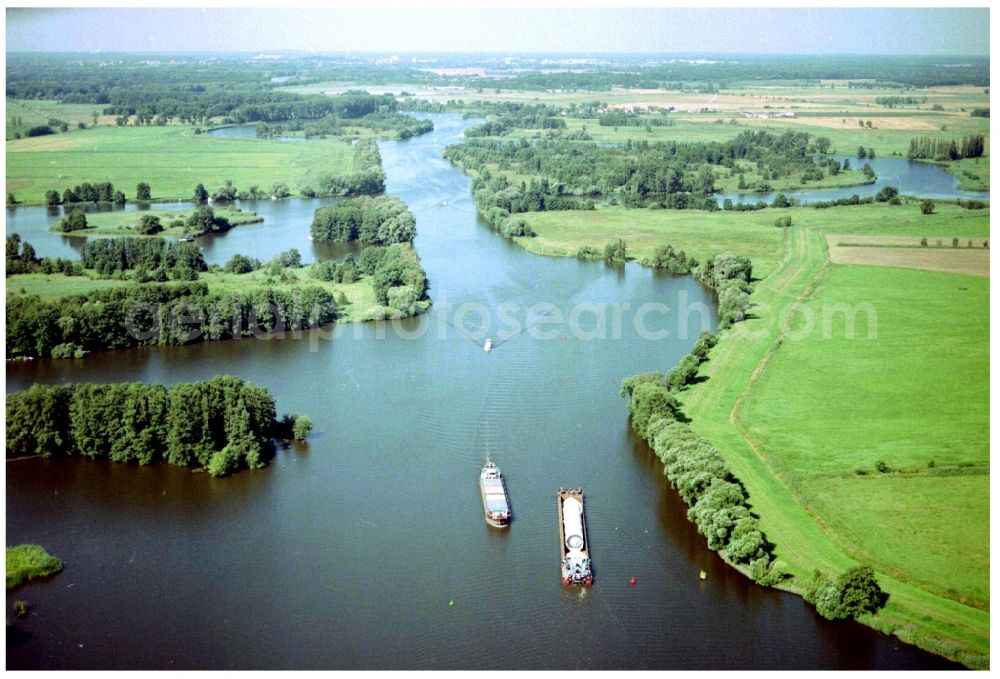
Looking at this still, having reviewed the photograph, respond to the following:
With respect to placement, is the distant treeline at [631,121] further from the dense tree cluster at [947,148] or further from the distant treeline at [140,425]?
the distant treeline at [140,425]

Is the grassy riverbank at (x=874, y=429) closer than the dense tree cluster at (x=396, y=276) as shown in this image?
Yes

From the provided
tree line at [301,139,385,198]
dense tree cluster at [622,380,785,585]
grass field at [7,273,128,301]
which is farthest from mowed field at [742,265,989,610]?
tree line at [301,139,385,198]

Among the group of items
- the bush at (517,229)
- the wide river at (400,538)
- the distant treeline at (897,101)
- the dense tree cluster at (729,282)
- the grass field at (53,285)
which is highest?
the distant treeline at (897,101)

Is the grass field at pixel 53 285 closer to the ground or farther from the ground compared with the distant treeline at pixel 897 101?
closer to the ground

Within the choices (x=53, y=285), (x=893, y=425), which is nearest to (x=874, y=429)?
(x=893, y=425)

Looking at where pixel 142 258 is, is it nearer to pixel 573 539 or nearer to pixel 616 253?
pixel 616 253

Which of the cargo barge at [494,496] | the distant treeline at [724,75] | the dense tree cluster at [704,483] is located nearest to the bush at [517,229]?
the dense tree cluster at [704,483]
